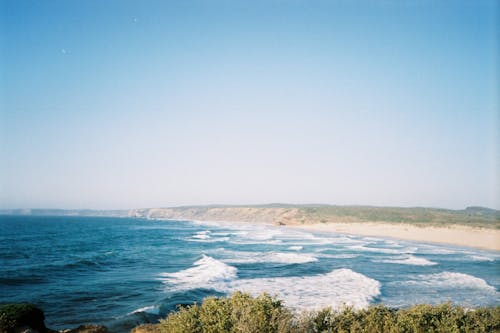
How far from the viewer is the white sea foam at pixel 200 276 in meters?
24.6

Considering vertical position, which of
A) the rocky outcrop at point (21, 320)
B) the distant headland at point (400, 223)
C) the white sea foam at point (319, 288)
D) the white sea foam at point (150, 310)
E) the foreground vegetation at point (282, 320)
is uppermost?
the foreground vegetation at point (282, 320)

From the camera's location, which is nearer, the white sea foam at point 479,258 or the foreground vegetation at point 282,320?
the foreground vegetation at point 282,320

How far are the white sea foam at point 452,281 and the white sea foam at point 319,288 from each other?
151 inches

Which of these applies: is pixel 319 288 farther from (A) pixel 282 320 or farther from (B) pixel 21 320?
(B) pixel 21 320

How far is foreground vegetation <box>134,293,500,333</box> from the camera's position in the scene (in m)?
8.19

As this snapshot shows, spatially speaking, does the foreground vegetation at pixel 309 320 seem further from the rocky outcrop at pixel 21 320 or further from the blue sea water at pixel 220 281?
the blue sea water at pixel 220 281

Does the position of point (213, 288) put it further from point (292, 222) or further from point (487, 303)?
point (292, 222)

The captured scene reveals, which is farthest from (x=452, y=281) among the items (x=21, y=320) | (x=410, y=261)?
(x=21, y=320)

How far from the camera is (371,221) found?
104 m

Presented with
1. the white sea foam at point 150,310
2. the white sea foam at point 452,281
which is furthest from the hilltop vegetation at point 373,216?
the white sea foam at point 150,310

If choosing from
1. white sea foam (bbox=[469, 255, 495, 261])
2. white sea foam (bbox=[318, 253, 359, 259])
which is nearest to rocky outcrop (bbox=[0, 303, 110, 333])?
white sea foam (bbox=[318, 253, 359, 259])

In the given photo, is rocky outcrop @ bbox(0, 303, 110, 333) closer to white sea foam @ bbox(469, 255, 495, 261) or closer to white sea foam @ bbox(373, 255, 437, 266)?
white sea foam @ bbox(373, 255, 437, 266)

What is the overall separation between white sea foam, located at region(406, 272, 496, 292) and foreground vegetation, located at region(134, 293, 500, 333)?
648 inches

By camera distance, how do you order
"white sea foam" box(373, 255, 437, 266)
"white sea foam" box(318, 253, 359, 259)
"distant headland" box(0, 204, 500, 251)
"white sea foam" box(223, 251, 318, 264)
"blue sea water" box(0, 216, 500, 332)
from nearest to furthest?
"blue sea water" box(0, 216, 500, 332) → "white sea foam" box(373, 255, 437, 266) → "white sea foam" box(223, 251, 318, 264) → "white sea foam" box(318, 253, 359, 259) → "distant headland" box(0, 204, 500, 251)
